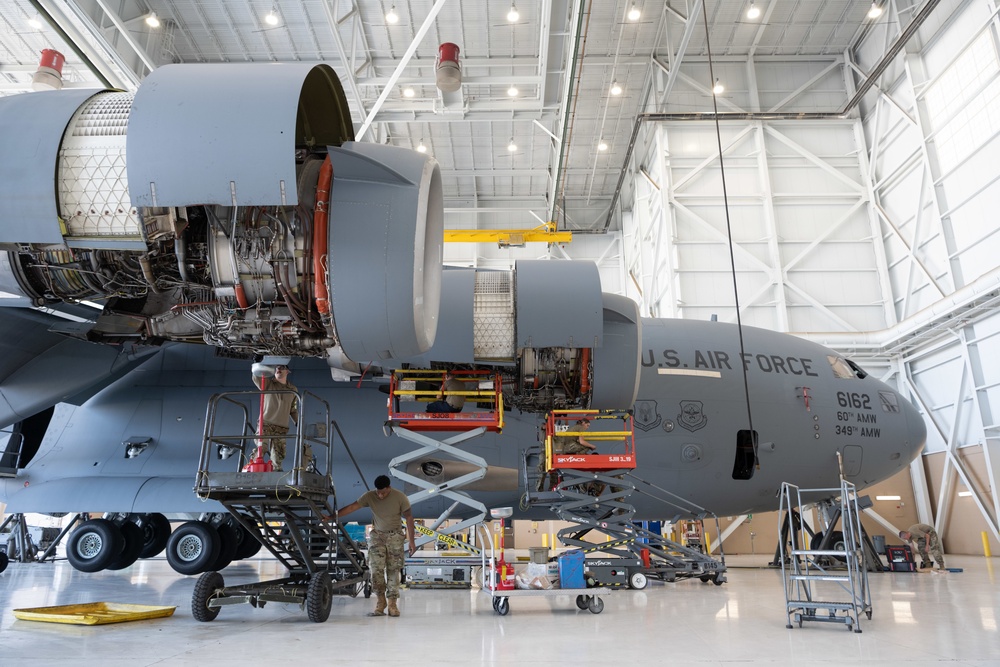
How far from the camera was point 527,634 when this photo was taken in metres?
6.13

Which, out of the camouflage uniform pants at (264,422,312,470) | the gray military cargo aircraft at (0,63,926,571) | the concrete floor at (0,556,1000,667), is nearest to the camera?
the gray military cargo aircraft at (0,63,926,571)

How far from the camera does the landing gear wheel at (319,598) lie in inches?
273

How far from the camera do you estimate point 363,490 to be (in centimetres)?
1068

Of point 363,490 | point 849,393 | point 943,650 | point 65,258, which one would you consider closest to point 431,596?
point 363,490

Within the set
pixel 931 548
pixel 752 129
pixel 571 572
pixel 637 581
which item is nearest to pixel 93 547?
pixel 571 572

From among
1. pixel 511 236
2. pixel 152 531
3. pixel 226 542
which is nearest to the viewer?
pixel 226 542

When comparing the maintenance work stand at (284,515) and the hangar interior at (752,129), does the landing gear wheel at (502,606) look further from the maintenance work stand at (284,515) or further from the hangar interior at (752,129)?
the hangar interior at (752,129)

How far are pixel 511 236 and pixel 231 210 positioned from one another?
1043 inches

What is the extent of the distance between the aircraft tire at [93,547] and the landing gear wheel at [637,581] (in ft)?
26.8

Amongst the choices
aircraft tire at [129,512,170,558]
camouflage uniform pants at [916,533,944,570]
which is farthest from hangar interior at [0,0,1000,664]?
aircraft tire at [129,512,170,558]

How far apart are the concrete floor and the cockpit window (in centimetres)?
381

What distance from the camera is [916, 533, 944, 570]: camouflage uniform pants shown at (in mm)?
15734

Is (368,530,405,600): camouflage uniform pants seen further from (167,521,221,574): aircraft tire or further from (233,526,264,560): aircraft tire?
(233,526,264,560): aircraft tire

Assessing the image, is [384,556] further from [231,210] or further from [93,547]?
[93,547]
